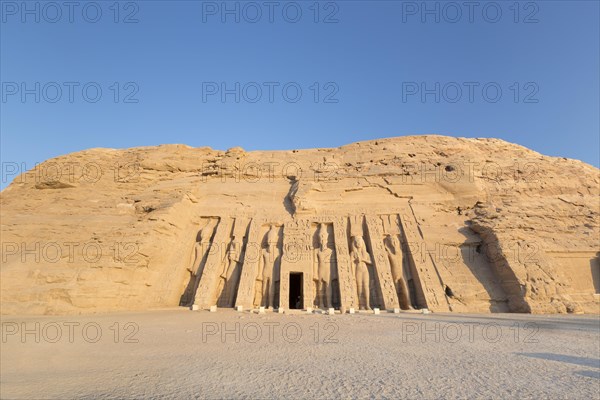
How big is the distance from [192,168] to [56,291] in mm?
9448

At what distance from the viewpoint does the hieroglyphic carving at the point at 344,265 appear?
43.1ft

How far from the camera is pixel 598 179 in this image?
16500 millimetres

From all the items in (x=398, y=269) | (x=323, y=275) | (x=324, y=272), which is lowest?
(x=323, y=275)

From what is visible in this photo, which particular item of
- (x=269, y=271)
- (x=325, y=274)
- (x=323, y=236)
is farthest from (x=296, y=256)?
(x=323, y=236)

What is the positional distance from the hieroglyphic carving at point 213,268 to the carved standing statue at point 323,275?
159 inches

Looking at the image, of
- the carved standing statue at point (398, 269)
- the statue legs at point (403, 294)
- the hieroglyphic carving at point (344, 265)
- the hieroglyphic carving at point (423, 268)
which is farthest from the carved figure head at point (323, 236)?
the hieroglyphic carving at point (423, 268)

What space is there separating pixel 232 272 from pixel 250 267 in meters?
0.84

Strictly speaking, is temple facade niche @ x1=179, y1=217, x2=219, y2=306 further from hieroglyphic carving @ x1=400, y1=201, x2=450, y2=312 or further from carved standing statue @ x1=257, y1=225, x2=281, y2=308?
hieroglyphic carving @ x1=400, y1=201, x2=450, y2=312

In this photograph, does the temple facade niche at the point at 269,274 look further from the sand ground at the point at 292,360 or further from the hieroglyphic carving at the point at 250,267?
the sand ground at the point at 292,360

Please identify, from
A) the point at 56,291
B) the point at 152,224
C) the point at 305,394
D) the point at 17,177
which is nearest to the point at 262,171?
the point at 152,224

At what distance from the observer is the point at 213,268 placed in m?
14.4

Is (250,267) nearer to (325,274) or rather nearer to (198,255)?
(198,255)

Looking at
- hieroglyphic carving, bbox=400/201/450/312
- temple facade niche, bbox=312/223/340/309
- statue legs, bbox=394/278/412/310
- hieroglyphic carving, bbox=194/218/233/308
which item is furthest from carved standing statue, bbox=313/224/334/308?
hieroglyphic carving, bbox=194/218/233/308

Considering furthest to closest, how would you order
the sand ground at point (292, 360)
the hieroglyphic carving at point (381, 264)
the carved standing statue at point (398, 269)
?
1. the carved standing statue at point (398, 269)
2. the hieroglyphic carving at point (381, 264)
3. the sand ground at point (292, 360)
